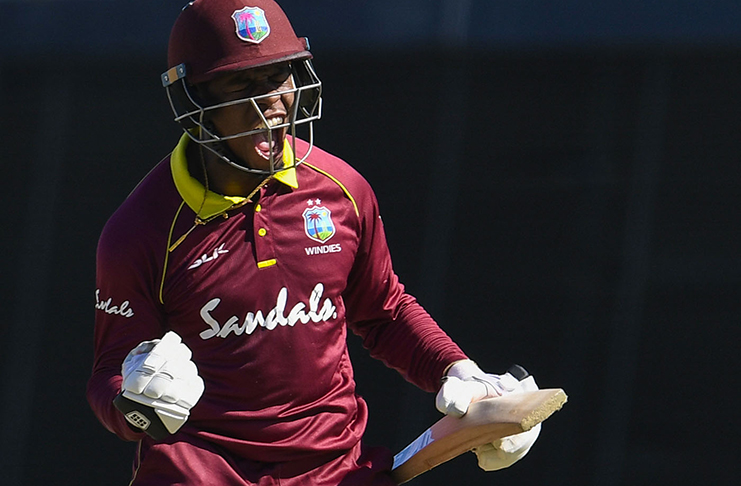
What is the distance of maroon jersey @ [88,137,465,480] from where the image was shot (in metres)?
2.23

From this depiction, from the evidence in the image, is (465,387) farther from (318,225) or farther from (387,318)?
(318,225)

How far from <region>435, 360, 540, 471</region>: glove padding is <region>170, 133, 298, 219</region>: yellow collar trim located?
20.6 inches

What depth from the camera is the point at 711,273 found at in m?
3.79

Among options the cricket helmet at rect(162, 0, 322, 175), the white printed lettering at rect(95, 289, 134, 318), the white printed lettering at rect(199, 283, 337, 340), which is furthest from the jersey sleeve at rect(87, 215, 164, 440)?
the cricket helmet at rect(162, 0, 322, 175)

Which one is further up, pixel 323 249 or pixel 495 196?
pixel 323 249

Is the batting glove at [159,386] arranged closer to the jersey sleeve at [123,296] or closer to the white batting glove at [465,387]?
the jersey sleeve at [123,296]

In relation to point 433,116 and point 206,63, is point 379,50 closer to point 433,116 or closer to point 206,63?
point 433,116

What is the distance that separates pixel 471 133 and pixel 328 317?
186cm

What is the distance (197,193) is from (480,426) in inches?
28.6

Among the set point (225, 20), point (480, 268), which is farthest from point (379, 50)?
point (225, 20)

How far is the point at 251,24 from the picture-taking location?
2.30 m

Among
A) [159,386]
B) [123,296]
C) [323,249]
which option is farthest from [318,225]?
[159,386]

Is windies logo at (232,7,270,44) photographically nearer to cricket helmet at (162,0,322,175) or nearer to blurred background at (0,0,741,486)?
→ cricket helmet at (162,0,322,175)

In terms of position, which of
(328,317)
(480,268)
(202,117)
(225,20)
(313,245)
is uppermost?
(225,20)
